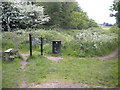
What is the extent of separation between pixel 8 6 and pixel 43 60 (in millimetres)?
→ 2235

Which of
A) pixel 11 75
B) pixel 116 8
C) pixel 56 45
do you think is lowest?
pixel 11 75

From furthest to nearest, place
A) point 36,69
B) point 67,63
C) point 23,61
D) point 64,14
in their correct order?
point 64,14, point 23,61, point 67,63, point 36,69

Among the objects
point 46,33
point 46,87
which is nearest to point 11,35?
point 46,33

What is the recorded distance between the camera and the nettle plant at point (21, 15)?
13.1 ft

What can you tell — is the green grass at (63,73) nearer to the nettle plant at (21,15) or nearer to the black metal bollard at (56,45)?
the black metal bollard at (56,45)

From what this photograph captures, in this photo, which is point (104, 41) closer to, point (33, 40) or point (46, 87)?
point (33, 40)

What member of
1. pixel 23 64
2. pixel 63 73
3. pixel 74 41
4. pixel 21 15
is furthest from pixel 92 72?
pixel 21 15

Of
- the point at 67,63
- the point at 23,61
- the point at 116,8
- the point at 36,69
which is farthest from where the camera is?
the point at 23,61

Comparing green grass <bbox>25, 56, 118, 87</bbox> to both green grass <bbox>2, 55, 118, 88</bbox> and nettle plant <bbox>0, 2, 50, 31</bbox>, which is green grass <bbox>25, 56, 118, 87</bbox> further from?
nettle plant <bbox>0, 2, 50, 31</bbox>

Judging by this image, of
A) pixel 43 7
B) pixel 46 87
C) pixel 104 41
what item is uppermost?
pixel 43 7

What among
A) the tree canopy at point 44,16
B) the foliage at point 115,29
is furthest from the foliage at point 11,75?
the foliage at point 115,29

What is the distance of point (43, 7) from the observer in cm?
403

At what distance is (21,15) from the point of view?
173 inches

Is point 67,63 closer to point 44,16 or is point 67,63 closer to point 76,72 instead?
point 76,72
